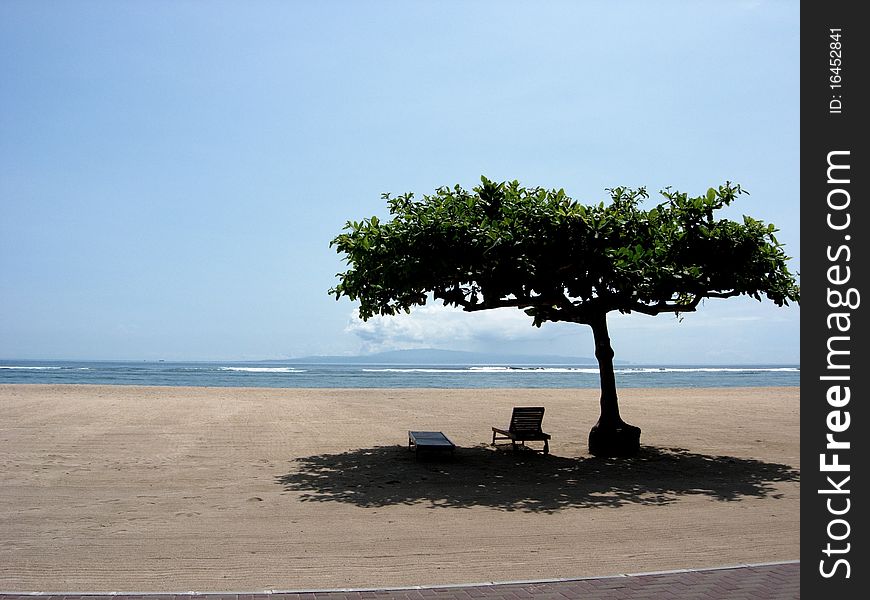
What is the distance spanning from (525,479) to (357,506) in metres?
3.27

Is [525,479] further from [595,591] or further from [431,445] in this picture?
[595,591]

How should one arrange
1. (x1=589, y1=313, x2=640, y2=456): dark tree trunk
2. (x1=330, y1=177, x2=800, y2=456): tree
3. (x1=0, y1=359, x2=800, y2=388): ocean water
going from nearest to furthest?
(x1=330, y1=177, x2=800, y2=456): tree, (x1=589, y1=313, x2=640, y2=456): dark tree trunk, (x1=0, y1=359, x2=800, y2=388): ocean water

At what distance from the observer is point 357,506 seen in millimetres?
9445

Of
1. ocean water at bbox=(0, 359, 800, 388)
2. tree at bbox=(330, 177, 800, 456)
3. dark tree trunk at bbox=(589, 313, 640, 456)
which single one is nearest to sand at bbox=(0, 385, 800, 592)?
dark tree trunk at bbox=(589, 313, 640, 456)

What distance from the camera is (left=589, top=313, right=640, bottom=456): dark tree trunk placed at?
13922 millimetres

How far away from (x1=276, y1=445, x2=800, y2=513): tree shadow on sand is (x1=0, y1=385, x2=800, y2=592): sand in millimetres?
54

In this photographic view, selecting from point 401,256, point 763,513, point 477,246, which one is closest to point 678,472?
point 763,513

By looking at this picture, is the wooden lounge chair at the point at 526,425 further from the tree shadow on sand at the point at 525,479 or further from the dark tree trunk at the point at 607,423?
the dark tree trunk at the point at 607,423

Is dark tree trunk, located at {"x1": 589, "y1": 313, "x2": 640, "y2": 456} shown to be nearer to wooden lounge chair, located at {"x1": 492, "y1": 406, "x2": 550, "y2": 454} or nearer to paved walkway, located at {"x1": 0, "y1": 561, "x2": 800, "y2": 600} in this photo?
wooden lounge chair, located at {"x1": 492, "y1": 406, "x2": 550, "y2": 454}

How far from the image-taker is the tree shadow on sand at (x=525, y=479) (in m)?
9.98

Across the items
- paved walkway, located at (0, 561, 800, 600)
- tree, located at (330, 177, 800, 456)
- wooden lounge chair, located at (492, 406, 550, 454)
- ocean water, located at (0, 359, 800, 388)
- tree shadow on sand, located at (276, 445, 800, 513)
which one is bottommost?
ocean water, located at (0, 359, 800, 388)
